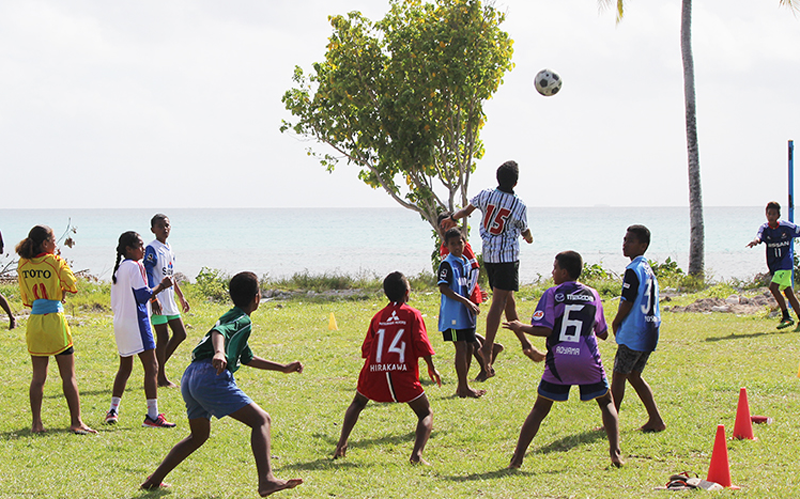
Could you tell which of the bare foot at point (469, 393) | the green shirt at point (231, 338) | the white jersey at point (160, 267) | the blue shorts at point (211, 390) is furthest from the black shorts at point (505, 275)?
the blue shorts at point (211, 390)

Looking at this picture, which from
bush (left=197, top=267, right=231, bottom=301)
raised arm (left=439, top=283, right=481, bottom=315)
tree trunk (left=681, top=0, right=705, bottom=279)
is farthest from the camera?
tree trunk (left=681, top=0, right=705, bottom=279)

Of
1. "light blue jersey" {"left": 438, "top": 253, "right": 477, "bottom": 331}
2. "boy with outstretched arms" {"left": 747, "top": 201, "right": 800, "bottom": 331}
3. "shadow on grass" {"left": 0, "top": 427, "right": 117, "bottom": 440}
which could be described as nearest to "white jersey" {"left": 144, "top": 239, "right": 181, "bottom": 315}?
"shadow on grass" {"left": 0, "top": 427, "right": 117, "bottom": 440}

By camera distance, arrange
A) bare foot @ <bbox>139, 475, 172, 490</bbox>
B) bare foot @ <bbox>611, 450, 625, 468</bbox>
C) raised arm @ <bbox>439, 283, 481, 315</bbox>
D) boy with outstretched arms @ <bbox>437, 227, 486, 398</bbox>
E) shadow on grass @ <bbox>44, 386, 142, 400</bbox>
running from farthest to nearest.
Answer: shadow on grass @ <bbox>44, 386, 142, 400</bbox>
boy with outstretched arms @ <bbox>437, 227, 486, 398</bbox>
raised arm @ <bbox>439, 283, 481, 315</bbox>
bare foot @ <bbox>611, 450, 625, 468</bbox>
bare foot @ <bbox>139, 475, 172, 490</bbox>

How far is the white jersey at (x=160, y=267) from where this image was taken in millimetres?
8453

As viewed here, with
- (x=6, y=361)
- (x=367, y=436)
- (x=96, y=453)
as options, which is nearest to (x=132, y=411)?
(x=96, y=453)

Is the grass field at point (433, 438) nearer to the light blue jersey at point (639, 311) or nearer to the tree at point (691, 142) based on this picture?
the light blue jersey at point (639, 311)

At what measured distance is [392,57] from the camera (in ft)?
65.6

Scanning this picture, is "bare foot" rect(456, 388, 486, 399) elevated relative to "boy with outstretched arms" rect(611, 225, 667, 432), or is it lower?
lower

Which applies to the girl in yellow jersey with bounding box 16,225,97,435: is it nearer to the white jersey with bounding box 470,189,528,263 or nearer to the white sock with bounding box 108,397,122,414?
→ the white sock with bounding box 108,397,122,414

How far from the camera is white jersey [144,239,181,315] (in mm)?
8453

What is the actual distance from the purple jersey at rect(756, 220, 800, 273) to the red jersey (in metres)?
8.64

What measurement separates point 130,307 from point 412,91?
1365cm

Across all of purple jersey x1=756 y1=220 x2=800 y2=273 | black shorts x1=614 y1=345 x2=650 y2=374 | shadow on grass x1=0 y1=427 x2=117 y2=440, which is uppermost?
purple jersey x1=756 y1=220 x2=800 y2=273

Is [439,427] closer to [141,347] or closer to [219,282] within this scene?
[141,347]
